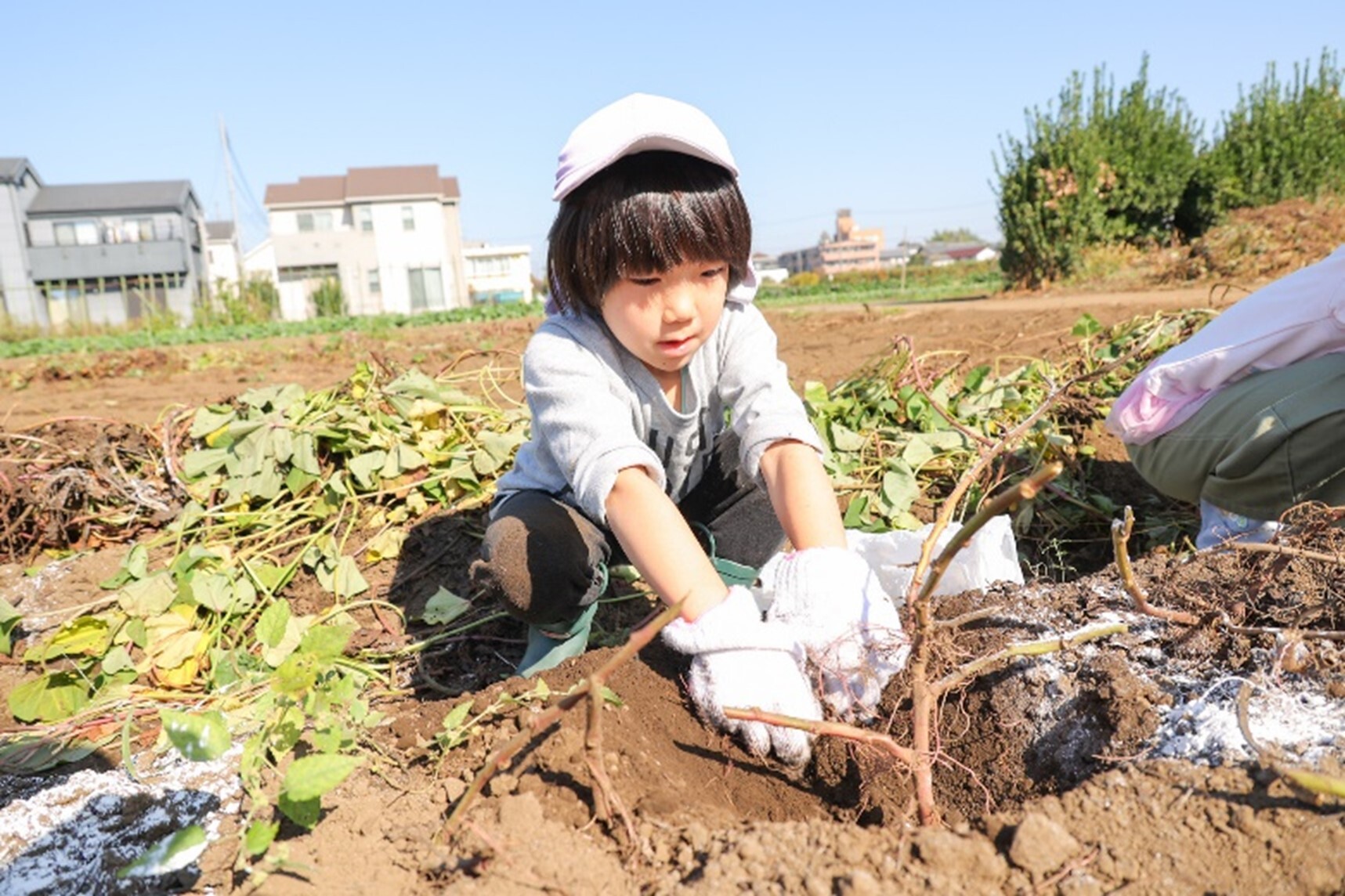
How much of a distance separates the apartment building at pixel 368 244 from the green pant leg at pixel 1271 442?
4240cm

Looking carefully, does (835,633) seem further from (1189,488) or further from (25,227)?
(25,227)

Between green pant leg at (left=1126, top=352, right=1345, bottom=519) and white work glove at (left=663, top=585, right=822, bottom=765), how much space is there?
1.25 meters

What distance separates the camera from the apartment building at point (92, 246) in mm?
35750

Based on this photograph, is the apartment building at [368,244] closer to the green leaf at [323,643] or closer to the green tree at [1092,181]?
the green tree at [1092,181]

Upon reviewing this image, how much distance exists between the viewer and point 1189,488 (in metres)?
2.28

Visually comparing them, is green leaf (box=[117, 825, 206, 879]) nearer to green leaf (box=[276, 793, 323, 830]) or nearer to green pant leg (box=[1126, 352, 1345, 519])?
green leaf (box=[276, 793, 323, 830])

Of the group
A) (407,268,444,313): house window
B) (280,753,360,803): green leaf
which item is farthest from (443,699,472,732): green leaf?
(407,268,444,313): house window

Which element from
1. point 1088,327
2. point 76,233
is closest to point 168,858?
point 1088,327

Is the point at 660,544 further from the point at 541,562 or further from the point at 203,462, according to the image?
the point at 203,462

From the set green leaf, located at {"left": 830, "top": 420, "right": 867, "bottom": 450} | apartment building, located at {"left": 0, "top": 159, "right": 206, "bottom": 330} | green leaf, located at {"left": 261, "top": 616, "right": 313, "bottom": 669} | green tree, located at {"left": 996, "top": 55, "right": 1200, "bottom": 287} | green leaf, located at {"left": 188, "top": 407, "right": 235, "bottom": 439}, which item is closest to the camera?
green leaf, located at {"left": 261, "top": 616, "right": 313, "bottom": 669}

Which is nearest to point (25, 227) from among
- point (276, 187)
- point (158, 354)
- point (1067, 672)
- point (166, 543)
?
point (276, 187)

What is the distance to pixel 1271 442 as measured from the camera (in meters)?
2.01

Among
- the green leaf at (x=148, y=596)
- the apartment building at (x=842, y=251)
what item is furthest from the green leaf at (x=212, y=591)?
the apartment building at (x=842, y=251)

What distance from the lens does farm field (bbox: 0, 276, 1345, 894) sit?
907 mm
